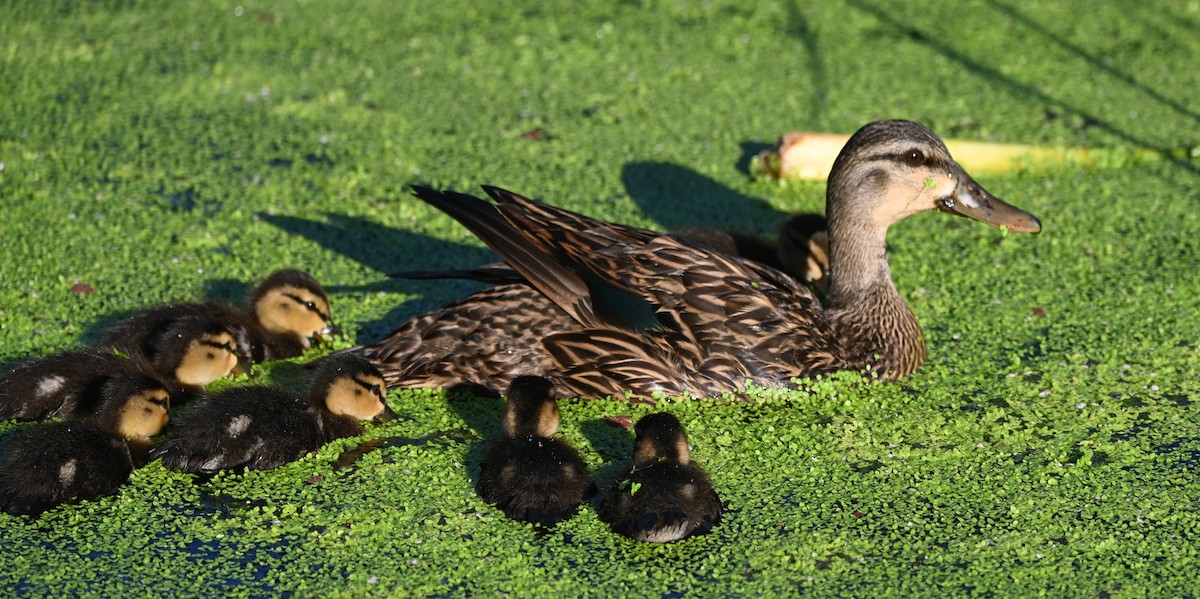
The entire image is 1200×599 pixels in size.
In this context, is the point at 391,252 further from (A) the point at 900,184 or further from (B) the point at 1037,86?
(B) the point at 1037,86

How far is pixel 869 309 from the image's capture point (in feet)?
18.6

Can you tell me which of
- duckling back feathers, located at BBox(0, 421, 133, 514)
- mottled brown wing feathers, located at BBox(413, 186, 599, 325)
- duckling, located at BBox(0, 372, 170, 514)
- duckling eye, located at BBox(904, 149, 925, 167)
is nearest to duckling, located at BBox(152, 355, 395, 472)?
duckling, located at BBox(0, 372, 170, 514)

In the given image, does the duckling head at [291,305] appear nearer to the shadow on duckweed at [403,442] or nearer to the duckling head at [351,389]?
the duckling head at [351,389]

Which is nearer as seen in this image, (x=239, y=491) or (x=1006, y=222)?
(x=239, y=491)

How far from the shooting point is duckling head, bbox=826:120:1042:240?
562cm

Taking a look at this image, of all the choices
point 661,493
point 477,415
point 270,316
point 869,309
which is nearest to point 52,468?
point 270,316

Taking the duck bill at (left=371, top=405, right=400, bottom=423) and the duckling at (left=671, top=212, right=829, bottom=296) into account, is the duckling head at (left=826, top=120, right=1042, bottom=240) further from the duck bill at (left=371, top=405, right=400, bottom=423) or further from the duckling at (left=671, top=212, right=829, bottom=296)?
the duck bill at (left=371, top=405, right=400, bottom=423)

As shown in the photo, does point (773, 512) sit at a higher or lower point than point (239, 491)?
higher

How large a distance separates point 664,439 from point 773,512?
0.45m

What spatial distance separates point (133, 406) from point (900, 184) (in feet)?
9.80

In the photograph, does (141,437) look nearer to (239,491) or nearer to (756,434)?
(239,491)

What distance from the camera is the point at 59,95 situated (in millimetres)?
8023

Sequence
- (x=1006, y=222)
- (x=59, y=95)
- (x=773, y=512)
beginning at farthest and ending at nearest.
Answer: (x=59, y=95)
(x=1006, y=222)
(x=773, y=512)

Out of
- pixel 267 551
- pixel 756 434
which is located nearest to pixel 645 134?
pixel 756 434
